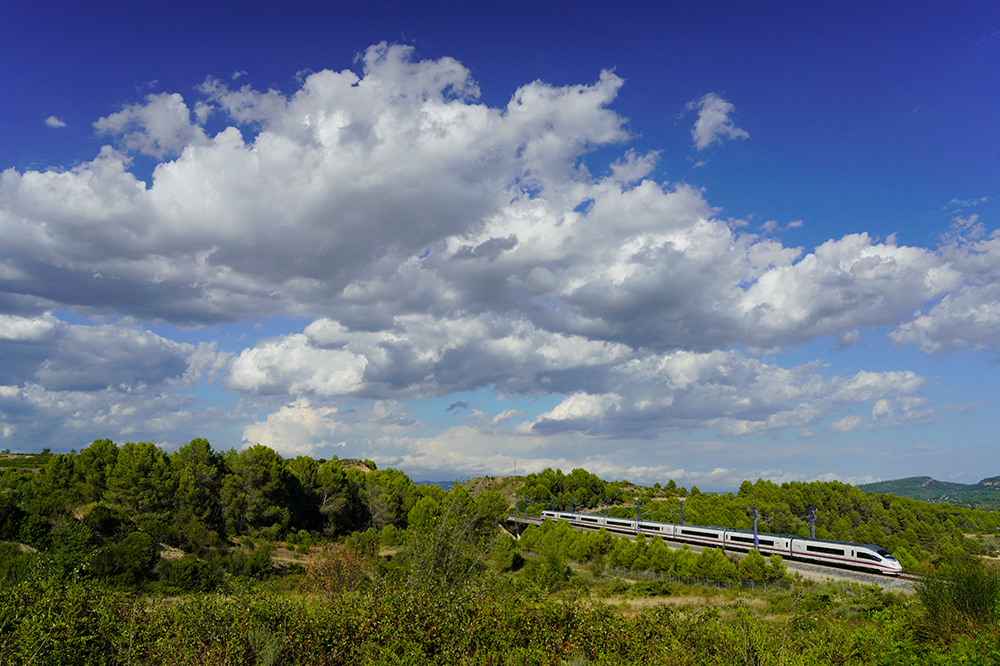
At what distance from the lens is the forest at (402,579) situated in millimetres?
8109

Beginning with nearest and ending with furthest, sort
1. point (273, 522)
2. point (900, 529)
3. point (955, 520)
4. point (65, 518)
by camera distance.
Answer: point (65, 518) → point (273, 522) → point (900, 529) → point (955, 520)

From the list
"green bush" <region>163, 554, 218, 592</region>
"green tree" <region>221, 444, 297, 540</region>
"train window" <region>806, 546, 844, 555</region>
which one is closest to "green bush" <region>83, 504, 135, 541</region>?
"green bush" <region>163, 554, 218, 592</region>

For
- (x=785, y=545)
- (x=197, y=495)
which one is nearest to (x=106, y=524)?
(x=197, y=495)

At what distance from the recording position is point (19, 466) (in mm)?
58406

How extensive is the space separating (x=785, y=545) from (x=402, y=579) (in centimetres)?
3899

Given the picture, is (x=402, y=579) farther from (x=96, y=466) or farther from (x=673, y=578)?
(x=96, y=466)

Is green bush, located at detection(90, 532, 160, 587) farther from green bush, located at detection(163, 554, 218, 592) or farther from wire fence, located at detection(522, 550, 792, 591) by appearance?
wire fence, located at detection(522, 550, 792, 591)

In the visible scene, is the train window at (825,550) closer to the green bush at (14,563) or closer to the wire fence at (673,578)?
the wire fence at (673,578)

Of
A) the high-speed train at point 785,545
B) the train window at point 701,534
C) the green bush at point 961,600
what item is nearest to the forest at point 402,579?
the green bush at point 961,600

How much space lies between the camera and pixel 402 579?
49.0ft

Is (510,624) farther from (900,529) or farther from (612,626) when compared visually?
(900,529)

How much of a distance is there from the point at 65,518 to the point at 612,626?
39.5 meters

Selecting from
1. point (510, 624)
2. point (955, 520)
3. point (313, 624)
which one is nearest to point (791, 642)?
point (510, 624)

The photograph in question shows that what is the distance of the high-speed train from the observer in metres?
35.4
